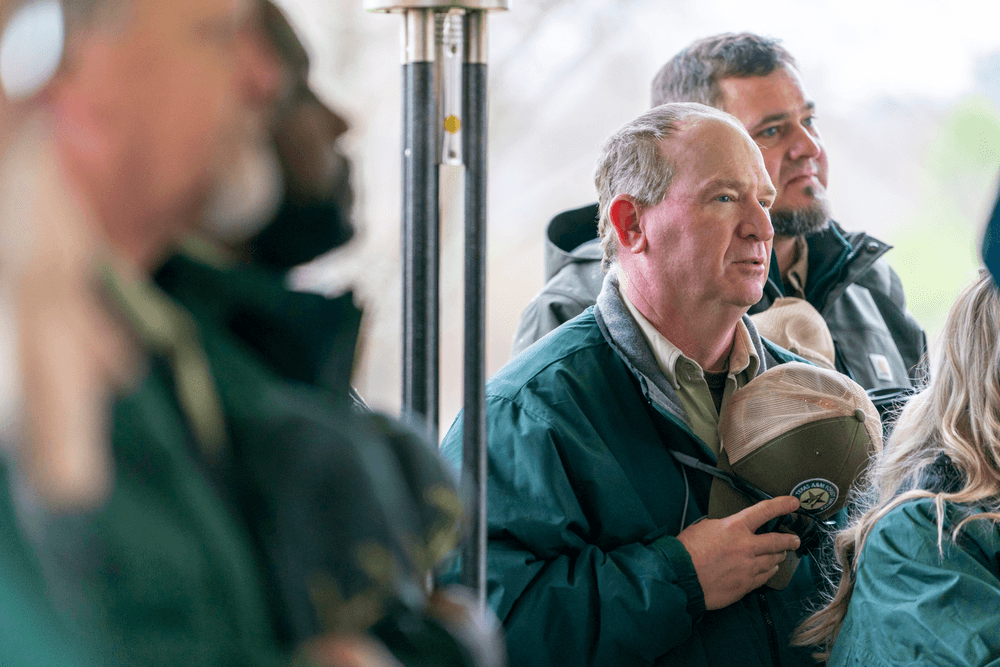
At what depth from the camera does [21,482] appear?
0.49 metres

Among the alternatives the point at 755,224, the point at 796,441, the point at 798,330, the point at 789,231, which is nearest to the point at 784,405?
the point at 796,441

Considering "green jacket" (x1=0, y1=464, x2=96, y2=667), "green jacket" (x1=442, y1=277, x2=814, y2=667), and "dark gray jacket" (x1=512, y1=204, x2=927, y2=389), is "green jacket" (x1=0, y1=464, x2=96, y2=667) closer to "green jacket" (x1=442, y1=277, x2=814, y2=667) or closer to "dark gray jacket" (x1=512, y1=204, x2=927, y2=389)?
"green jacket" (x1=442, y1=277, x2=814, y2=667)

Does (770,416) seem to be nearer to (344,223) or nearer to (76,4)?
(344,223)

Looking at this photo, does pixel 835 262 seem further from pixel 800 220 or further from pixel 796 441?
pixel 796 441

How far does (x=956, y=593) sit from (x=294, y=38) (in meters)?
1.05

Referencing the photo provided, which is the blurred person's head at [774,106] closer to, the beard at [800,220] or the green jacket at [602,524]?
the beard at [800,220]

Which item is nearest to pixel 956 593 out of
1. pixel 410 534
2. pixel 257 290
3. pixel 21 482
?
pixel 410 534

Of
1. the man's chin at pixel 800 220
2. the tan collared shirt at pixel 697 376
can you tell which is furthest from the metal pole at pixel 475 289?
the man's chin at pixel 800 220

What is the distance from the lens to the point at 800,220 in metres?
2.14

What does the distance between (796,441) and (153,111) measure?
1.14 m

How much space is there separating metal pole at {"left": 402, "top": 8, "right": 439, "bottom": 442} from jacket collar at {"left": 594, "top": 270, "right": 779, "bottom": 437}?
2.37 ft

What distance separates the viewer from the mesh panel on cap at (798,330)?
1.93 m

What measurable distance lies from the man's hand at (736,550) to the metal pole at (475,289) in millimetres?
633

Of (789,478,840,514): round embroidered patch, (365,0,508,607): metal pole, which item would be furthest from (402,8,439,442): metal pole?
(789,478,840,514): round embroidered patch
